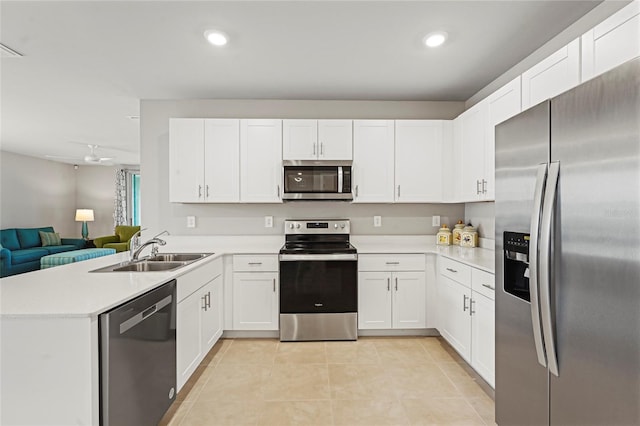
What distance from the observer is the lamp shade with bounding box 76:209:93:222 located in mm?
8344

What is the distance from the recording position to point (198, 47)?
96.8 inches

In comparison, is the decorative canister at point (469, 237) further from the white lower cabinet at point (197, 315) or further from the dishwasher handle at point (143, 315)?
the dishwasher handle at point (143, 315)

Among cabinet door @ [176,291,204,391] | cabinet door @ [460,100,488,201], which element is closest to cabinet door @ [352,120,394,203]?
cabinet door @ [460,100,488,201]

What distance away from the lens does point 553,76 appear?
72.0 inches

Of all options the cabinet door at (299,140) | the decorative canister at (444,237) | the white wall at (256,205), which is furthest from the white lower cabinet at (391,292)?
the cabinet door at (299,140)

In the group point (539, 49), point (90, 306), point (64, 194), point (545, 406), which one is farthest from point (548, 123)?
point (64, 194)

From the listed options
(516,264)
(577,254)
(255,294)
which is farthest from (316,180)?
A: (577,254)

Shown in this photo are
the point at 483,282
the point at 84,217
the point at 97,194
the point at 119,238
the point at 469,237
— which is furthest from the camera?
the point at 97,194

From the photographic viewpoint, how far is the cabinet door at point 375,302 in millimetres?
3143

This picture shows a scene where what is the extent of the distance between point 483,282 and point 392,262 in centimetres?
103

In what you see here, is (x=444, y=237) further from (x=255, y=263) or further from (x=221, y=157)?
(x=221, y=157)

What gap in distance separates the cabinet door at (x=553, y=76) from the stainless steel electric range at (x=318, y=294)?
181 centimetres

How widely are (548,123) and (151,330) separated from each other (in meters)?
2.05

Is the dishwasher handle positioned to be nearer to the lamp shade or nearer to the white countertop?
the white countertop
